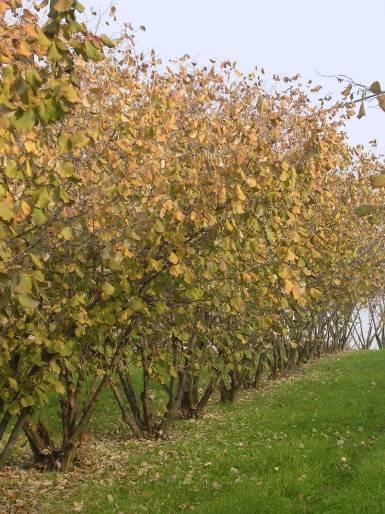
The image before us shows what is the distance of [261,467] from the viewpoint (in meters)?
11.3

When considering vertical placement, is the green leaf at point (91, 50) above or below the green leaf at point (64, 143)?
above

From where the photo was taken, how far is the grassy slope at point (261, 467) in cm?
960

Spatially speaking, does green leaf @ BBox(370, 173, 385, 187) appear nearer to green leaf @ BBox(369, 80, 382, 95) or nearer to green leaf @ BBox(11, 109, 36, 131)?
green leaf @ BBox(369, 80, 382, 95)

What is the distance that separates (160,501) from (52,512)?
5.70ft

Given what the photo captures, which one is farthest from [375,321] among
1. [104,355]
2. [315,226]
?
[104,355]

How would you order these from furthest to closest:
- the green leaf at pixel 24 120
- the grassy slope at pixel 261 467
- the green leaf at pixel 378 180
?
the grassy slope at pixel 261 467 → the green leaf at pixel 24 120 → the green leaf at pixel 378 180

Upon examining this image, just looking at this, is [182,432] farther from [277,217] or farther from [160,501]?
[277,217]

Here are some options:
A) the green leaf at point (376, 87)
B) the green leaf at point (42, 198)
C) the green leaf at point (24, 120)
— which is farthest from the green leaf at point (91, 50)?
the green leaf at point (376, 87)

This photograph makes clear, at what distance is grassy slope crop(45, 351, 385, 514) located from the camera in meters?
9.60

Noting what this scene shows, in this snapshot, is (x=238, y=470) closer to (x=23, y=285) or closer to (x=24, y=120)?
(x=23, y=285)

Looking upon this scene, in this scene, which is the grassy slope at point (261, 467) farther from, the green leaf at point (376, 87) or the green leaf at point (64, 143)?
the green leaf at point (376, 87)

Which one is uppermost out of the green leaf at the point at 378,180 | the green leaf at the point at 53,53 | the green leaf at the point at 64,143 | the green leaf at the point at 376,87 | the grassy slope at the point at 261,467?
the green leaf at the point at 53,53

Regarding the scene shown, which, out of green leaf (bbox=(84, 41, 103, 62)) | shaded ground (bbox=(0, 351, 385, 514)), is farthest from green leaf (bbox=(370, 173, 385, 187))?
shaded ground (bbox=(0, 351, 385, 514))

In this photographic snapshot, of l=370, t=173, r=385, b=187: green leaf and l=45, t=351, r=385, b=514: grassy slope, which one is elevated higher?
l=370, t=173, r=385, b=187: green leaf
